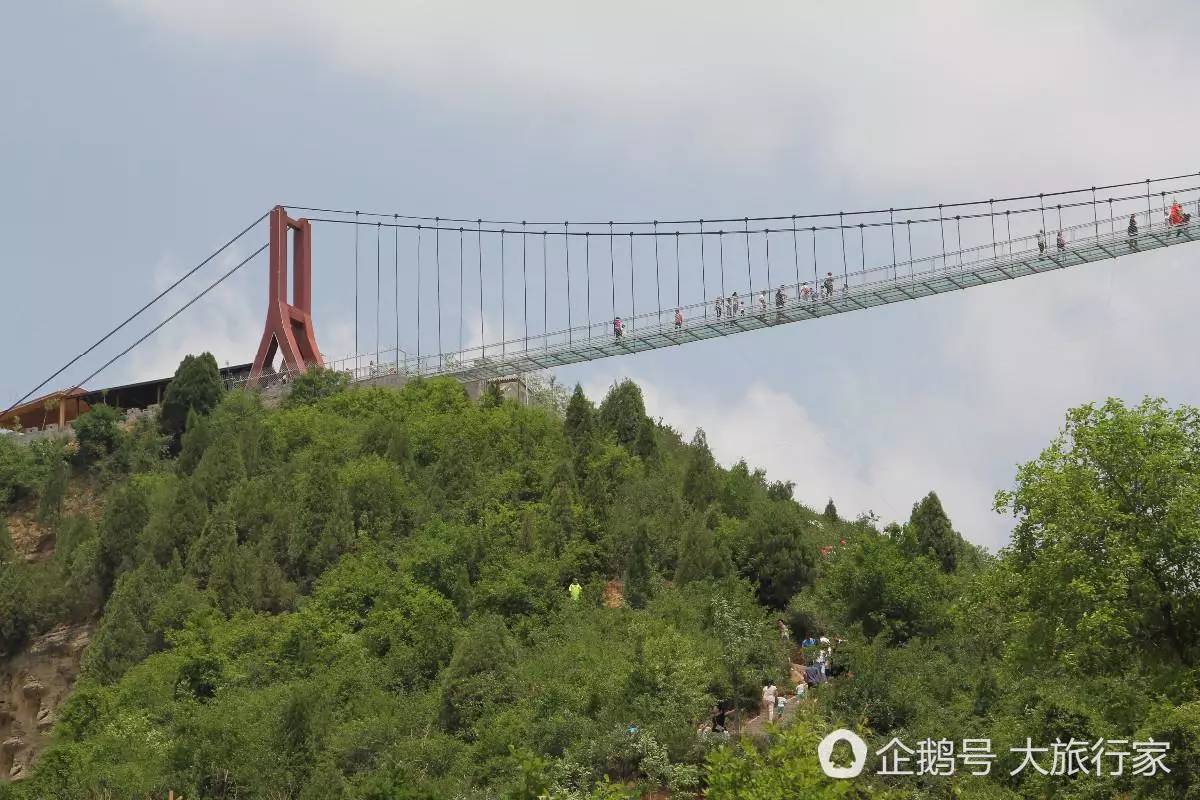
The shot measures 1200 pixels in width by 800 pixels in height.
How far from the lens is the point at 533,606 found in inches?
1426

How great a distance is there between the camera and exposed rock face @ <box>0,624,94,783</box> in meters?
41.4

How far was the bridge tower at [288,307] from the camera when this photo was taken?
178 feet

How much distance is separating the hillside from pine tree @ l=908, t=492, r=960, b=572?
2.4 inches

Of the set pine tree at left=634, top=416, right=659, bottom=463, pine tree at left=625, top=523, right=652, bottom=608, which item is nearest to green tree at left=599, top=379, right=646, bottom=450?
pine tree at left=634, top=416, right=659, bottom=463

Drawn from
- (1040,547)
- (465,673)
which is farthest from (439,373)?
(1040,547)

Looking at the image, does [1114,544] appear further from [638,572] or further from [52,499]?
[52,499]

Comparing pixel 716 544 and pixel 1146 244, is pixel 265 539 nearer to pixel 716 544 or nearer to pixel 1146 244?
pixel 716 544

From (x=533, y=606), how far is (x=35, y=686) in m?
13.9

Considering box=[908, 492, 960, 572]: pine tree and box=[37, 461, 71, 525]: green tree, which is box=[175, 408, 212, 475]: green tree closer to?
box=[37, 461, 71, 525]: green tree

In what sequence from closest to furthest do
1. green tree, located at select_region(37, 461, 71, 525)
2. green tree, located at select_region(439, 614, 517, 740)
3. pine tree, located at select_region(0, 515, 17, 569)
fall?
→ 1. green tree, located at select_region(439, 614, 517, 740)
2. pine tree, located at select_region(0, 515, 17, 569)
3. green tree, located at select_region(37, 461, 71, 525)

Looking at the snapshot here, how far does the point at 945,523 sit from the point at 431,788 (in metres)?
15.2

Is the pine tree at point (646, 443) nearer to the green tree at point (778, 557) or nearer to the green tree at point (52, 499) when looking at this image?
the green tree at point (778, 557)

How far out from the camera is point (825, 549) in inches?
1559

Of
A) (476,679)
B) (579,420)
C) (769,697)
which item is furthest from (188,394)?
(769,697)
